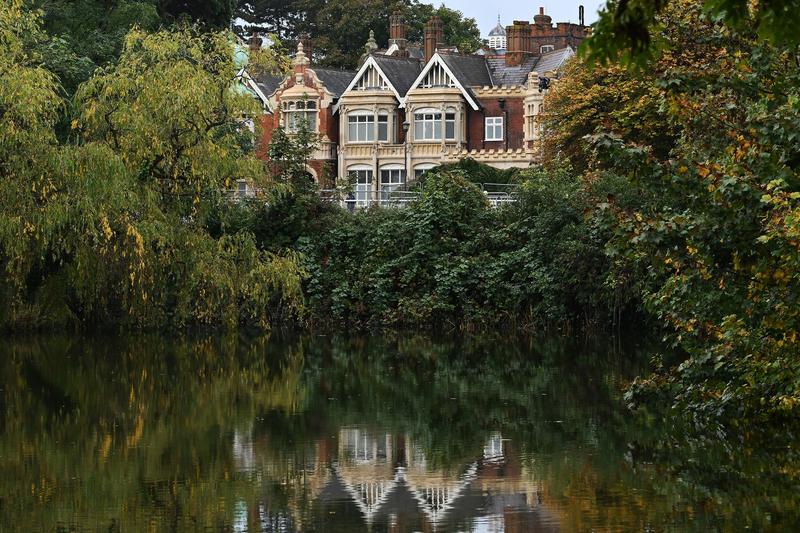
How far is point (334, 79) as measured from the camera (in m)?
79.5

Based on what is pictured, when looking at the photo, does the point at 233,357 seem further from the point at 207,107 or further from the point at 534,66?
the point at 534,66

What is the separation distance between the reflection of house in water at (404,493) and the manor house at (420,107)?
52860 millimetres

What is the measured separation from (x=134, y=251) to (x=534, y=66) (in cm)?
4766

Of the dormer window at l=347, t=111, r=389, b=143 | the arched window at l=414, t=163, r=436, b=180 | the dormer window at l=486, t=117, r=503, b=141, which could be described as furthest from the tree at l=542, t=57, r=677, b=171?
the dormer window at l=347, t=111, r=389, b=143

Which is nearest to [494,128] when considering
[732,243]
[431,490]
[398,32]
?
→ [398,32]

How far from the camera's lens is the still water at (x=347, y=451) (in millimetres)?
14570

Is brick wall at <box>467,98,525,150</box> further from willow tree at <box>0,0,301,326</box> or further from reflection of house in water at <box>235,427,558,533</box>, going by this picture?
reflection of house in water at <box>235,427,558,533</box>

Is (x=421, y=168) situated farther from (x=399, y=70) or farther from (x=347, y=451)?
(x=347, y=451)

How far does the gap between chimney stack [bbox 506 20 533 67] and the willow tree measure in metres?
42.4

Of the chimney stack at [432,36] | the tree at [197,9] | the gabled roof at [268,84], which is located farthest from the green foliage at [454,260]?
the gabled roof at [268,84]

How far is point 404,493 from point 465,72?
60686mm

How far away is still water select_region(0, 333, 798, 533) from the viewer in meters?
14.6

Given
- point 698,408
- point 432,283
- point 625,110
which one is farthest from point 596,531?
point 625,110

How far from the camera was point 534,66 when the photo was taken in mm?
77000
